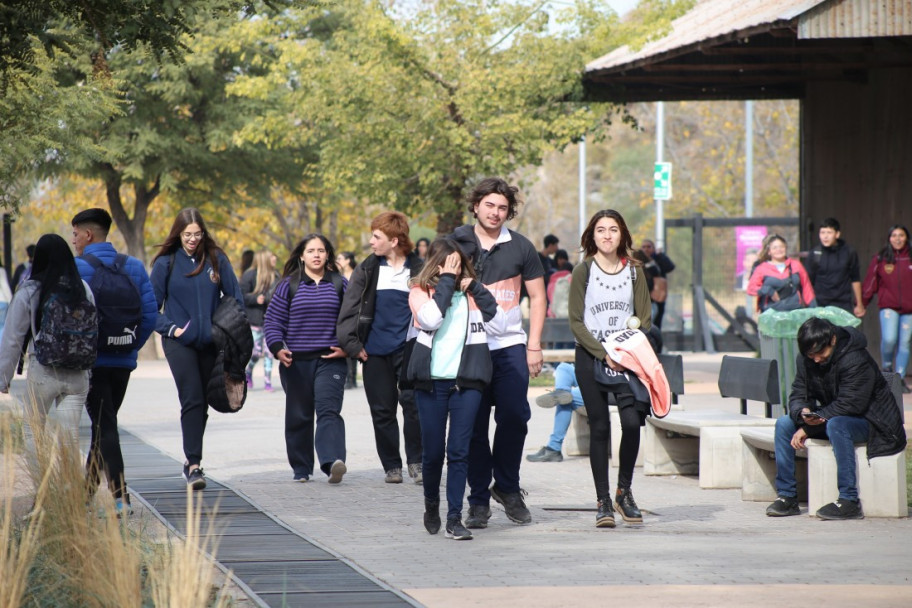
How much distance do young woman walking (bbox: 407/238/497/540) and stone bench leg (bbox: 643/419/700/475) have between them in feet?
10.6

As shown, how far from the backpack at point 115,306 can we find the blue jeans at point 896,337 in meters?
10.6

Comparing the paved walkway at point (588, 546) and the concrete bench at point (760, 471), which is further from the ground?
the concrete bench at point (760, 471)

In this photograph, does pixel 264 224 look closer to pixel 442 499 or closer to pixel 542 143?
pixel 542 143

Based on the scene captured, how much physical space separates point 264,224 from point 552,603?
3928 cm

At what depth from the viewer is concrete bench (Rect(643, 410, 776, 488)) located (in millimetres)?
10305

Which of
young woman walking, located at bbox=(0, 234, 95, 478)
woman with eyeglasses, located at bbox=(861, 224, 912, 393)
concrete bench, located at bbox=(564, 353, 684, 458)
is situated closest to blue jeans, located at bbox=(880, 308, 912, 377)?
woman with eyeglasses, located at bbox=(861, 224, 912, 393)

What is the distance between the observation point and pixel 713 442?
1030 centimetres

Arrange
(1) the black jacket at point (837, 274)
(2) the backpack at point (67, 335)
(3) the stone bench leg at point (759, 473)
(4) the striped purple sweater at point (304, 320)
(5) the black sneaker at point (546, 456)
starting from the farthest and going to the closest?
(1) the black jacket at point (837, 274), (5) the black sneaker at point (546, 456), (4) the striped purple sweater at point (304, 320), (3) the stone bench leg at point (759, 473), (2) the backpack at point (67, 335)

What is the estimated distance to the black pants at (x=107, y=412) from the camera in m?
8.61

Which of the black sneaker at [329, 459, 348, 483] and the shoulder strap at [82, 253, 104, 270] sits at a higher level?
the shoulder strap at [82, 253, 104, 270]

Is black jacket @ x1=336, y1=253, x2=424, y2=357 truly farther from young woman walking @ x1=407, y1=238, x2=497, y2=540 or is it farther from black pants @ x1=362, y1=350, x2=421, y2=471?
young woman walking @ x1=407, y1=238, x2=497, y2=540

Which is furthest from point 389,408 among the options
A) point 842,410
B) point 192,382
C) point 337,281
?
point 842,410

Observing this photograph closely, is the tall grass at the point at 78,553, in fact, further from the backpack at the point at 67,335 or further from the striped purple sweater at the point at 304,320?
the striped purple sweater at the point at 304,320

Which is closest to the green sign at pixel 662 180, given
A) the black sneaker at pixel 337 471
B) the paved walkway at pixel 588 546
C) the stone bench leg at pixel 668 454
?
the paved walkway at pixel 588 546
